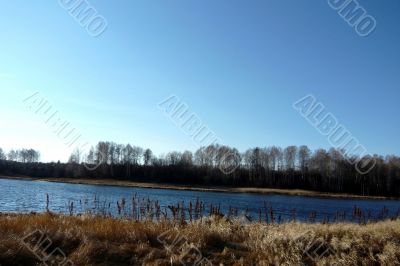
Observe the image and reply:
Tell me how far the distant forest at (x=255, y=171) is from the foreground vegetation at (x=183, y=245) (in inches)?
3630

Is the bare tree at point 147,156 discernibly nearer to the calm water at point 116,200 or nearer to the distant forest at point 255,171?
the distant forest at point 255,171

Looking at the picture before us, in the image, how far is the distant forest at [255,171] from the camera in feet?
347

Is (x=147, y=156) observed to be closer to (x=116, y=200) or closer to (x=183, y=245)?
(x=116, y=200)

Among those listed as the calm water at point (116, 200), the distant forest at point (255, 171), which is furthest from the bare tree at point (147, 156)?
the calm water at point (116, 200)

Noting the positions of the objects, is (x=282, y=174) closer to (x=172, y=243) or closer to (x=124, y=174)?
(x=124, y=174)

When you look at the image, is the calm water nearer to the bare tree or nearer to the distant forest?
the distant forest

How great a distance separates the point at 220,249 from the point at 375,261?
3.33 metres

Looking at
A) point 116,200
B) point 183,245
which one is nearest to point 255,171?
point 116,200

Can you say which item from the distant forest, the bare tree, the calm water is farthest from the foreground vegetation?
the bare tree

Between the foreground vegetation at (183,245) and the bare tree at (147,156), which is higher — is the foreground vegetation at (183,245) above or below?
below

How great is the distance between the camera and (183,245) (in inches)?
325

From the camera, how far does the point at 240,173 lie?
4338 inches

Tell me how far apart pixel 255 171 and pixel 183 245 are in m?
110

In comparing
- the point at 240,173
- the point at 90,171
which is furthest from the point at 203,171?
the point at 90,171
